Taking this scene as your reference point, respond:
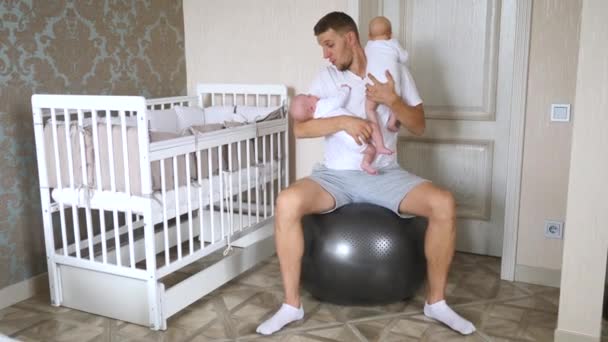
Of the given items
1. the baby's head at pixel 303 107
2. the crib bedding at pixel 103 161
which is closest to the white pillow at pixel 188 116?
the crib bedding at pixel 103 161

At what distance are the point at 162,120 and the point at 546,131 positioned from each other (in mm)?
1898

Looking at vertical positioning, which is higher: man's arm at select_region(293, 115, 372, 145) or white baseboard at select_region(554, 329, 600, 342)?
man's arm at select_region(293, 115, 372, 145)

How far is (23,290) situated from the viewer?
2506mm

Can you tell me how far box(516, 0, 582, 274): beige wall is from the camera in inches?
97.4

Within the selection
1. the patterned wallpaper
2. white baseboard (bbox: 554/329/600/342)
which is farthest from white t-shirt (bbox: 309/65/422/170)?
the patterned wallpaper

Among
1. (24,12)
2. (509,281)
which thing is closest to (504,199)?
(509,281)

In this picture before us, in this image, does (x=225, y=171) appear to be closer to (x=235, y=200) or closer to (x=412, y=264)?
(x=235, y=200)

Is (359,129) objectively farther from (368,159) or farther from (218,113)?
(218,113)

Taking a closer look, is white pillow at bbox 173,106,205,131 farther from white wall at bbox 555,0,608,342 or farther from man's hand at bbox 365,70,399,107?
white wall at bbox 555,0,608,342

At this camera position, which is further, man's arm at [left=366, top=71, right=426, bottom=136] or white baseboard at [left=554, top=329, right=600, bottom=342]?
man's arm at [left=366, top=71, right=426, bottom=136]

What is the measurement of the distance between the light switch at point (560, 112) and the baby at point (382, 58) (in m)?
0.75

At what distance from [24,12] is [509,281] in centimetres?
259

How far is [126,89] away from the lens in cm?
298

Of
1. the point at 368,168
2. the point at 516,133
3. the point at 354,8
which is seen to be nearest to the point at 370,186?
the point at 368,168
